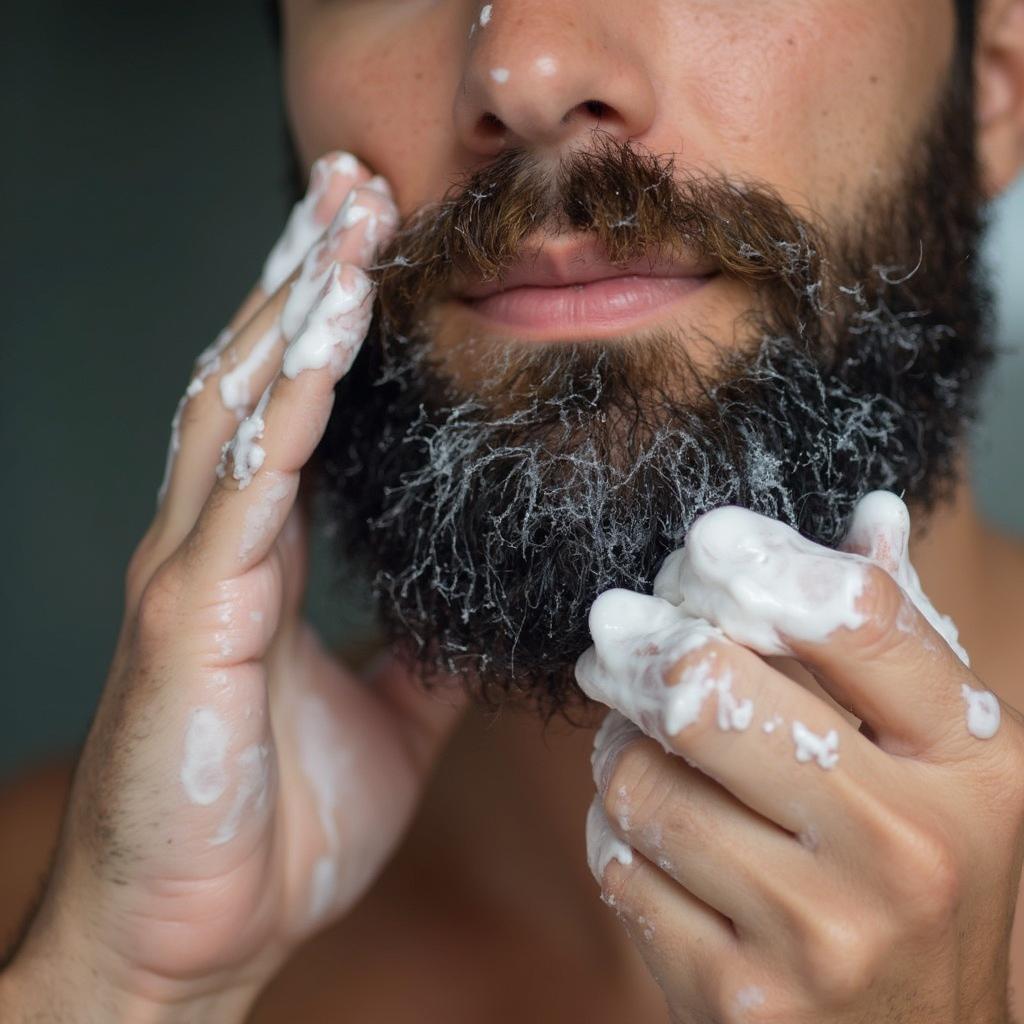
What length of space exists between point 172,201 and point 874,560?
6.72 feet

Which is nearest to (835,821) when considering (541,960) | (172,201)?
(541,960)

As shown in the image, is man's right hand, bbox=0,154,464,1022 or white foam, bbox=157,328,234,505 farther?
white foam, bbox=157,328,234,505

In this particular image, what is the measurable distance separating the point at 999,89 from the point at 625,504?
1.97ft

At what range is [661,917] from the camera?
682 millimetres

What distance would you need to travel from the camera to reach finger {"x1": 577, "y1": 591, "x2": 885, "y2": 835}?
1.98 feet

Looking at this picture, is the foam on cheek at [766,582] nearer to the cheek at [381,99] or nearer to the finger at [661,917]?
the finger at [661,917]

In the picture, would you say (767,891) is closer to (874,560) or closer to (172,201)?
(874,560)

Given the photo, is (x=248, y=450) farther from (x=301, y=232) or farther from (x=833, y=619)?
(x=833, y=619)

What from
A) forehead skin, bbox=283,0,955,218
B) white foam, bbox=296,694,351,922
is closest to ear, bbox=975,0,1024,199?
forehead skin, bbox=283,0,955,218

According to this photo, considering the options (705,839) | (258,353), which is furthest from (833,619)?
(258,353)

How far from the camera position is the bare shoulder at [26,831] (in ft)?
4.32

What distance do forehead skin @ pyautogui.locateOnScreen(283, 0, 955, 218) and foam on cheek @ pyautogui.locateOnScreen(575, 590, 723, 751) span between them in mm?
314

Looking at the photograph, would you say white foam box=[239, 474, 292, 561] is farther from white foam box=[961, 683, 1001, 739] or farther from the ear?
the ear

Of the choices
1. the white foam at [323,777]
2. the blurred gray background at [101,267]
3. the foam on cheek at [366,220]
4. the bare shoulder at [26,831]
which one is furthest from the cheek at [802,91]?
the blurred gray background at [101,267]
